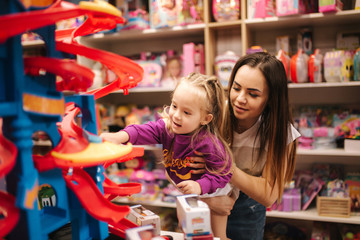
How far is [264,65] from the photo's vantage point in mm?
1198

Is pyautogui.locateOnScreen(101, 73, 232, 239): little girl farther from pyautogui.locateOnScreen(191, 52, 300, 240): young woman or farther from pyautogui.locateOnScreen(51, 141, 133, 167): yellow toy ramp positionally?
pyautogui.locateOnScreen(51, 141, 133, 167): yellow toy ramp

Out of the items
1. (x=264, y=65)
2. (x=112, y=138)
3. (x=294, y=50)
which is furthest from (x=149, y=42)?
(x=112, y=138)

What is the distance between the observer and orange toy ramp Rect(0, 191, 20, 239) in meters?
0.58

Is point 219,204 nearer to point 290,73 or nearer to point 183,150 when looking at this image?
point 183,150

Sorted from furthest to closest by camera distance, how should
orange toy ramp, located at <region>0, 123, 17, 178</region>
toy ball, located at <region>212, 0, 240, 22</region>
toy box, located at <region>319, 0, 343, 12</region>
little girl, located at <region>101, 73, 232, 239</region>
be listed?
toy ball, located at <region>212, 0, 240, 22</region>
toy box, located at <region>319, 0, 343, 12</region>
little girl, located at <region>101, 73, 232, 239</region>
orange toy ramp, located at <region>0, 123, 17, 178</region>

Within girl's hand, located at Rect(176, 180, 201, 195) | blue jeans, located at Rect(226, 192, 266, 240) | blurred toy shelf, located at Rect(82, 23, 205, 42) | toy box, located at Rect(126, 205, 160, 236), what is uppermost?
blurred toy shelf, located at Rect(82, 23, 205, 42)

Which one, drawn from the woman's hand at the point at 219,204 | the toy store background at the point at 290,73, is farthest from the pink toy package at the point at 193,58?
the woman's hand at the point at 219,204

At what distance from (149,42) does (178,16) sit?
0.57 m

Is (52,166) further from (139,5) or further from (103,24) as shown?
(139,5)

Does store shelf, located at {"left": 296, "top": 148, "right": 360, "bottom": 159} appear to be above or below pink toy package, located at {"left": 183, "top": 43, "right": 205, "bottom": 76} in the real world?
below

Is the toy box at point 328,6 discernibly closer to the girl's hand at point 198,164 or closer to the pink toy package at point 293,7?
the pink toy package at point 293,7

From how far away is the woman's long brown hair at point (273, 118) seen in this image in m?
1.21

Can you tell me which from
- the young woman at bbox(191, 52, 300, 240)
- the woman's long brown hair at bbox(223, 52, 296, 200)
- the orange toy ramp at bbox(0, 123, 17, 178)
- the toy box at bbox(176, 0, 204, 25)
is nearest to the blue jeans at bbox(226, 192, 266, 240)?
the young woman at bbox(191, 52, 300, 240)

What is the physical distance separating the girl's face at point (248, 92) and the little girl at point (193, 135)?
144 mm
